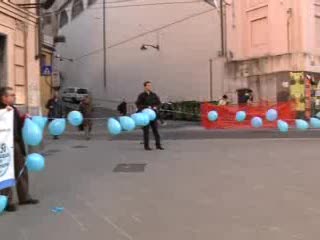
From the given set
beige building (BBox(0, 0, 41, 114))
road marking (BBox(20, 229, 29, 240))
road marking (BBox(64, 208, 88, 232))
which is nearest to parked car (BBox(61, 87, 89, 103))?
beige building (BBox(0, 0, 41, 114))

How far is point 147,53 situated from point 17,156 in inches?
1529

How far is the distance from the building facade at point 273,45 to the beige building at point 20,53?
15.9 metres

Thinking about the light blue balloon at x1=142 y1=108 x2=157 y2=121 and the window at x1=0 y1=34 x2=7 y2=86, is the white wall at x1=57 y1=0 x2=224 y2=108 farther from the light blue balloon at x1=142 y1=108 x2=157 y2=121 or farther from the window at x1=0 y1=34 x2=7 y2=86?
the window at x1=0 y1=34 x2=7 y2=86

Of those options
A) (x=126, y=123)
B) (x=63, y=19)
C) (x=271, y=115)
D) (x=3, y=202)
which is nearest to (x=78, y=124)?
(x=126, y=123)

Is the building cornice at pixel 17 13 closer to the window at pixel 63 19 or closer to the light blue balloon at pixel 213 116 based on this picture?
the light blue balloon at pixel 213 116

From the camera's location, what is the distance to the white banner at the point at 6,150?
26.3 feet

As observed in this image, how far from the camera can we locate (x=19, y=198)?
28.1ft

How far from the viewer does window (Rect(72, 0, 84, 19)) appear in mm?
52562

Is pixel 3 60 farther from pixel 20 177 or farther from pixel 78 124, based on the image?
pixel 20 177

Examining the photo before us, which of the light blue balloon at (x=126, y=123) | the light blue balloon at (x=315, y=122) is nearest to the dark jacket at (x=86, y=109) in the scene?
the light blue balloon at (x=126, y=123)

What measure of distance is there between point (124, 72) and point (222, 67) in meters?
11.0

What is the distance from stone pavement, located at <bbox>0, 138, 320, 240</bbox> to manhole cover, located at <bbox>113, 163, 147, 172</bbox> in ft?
0.20

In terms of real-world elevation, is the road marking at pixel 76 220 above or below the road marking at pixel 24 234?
above

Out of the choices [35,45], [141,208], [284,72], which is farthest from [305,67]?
[141,208]
